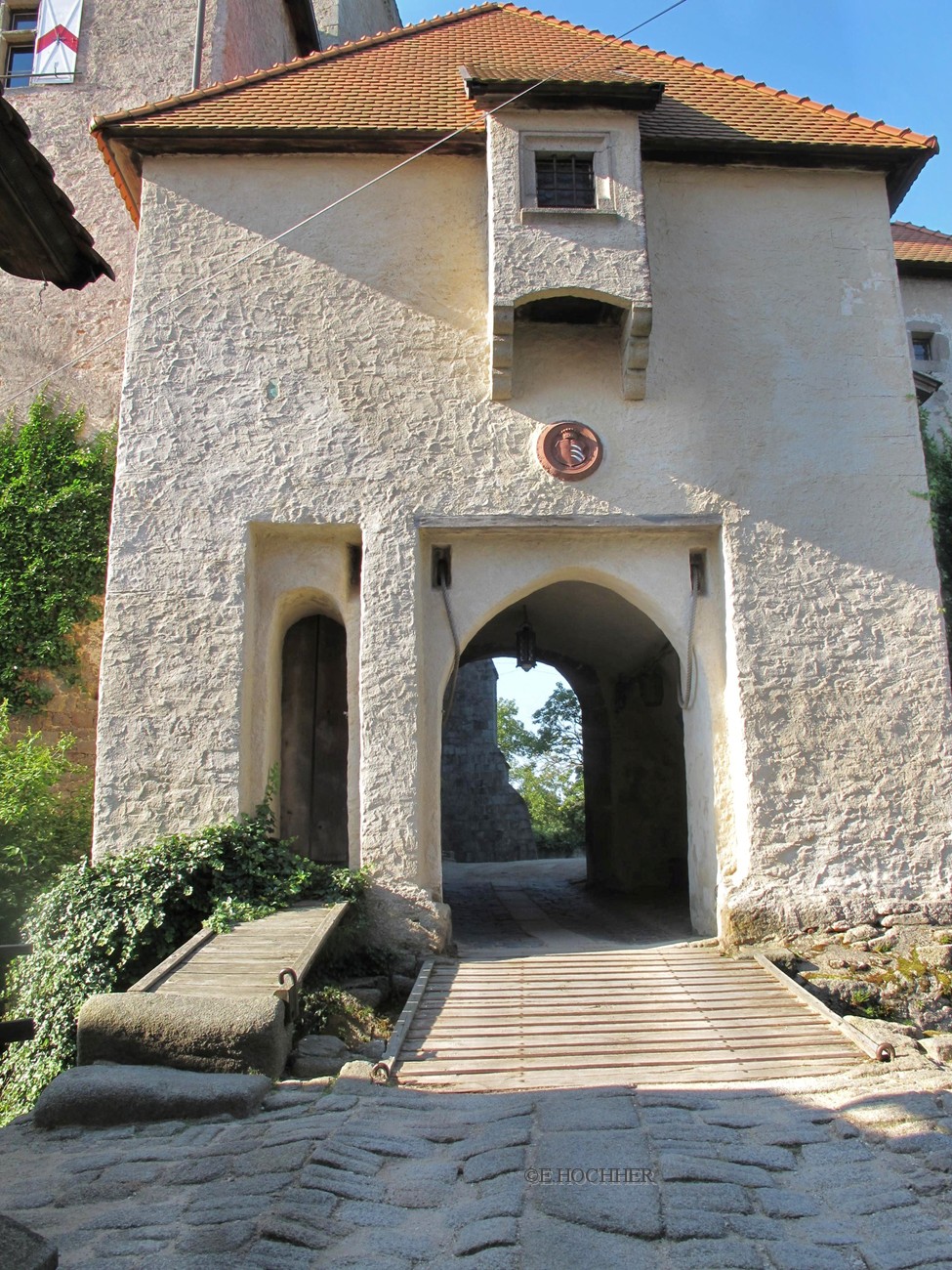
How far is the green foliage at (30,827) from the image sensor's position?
9.27 m

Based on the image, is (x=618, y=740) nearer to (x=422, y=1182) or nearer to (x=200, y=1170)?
(x=422, y=1182)

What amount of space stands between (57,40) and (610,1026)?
48.5 feet

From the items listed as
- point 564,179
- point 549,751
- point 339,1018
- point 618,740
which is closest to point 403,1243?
point 339,1018

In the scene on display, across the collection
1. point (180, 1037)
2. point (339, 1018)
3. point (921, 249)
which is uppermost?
point (921, 249)

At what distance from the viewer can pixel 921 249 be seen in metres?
15.2

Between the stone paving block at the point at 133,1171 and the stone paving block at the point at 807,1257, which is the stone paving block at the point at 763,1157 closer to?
the stone paving block at the point at 807,1257

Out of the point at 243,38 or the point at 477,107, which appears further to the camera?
the point at 243,38

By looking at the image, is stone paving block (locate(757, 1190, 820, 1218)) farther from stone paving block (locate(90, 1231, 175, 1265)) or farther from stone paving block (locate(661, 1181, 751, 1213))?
stone paving block (locate(90, 1231, 175, 1265))

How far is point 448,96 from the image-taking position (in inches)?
405

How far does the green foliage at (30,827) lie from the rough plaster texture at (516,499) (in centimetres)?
158

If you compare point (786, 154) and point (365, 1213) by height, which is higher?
point (786, 154)

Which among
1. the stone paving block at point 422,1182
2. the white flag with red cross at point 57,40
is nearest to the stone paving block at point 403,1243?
the stone paving block at point 422,1182

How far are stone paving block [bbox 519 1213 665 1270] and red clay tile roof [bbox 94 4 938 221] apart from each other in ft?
29.5

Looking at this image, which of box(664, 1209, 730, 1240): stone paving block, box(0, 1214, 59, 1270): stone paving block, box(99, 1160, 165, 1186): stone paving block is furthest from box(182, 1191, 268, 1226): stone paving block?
box(664, 1209, 730, 1240): stone paving block
